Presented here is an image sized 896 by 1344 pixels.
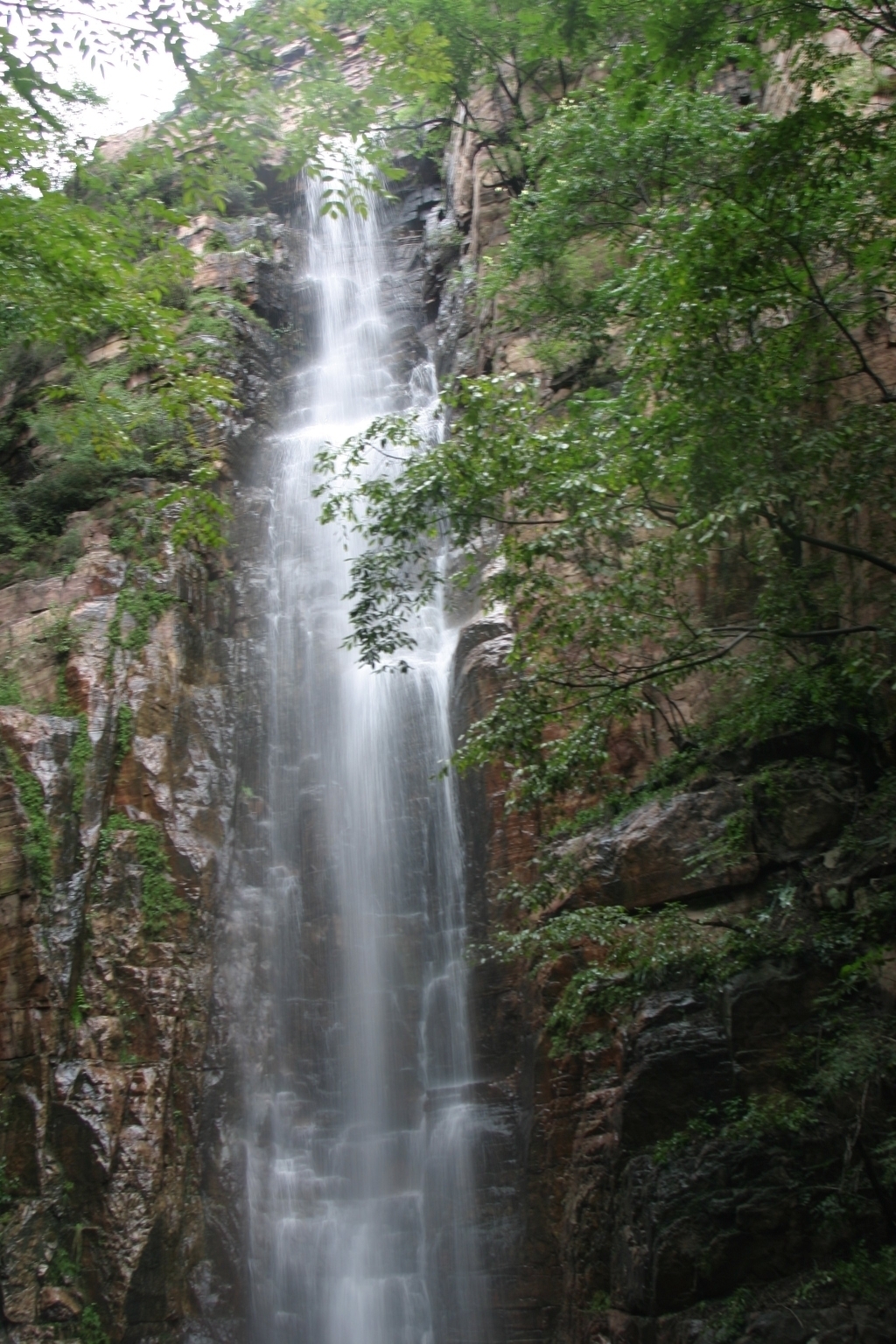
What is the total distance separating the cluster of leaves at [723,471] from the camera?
7430mm

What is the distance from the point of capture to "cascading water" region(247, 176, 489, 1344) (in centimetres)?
1119

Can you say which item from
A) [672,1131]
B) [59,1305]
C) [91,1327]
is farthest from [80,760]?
[672,1131]

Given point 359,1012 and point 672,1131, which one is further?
point 359,1012

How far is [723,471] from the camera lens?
7.81 metres

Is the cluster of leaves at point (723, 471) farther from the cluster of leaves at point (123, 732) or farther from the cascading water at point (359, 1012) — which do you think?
the cluster of leaves at point (123, 732)

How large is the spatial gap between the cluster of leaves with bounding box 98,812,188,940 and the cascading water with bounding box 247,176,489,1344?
1.72 metres

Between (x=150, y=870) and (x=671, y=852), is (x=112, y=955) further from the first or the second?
(x=671, y=852)

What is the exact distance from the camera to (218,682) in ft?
51.4

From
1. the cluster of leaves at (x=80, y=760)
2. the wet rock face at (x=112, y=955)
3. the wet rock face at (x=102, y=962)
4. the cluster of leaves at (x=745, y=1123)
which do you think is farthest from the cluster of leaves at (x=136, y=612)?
the cluster of leaves at (x=745, y=1123)

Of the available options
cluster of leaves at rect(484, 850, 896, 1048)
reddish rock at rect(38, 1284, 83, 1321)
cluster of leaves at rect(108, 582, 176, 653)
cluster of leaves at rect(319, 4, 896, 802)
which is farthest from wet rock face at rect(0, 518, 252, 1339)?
cluster of leaves at rect(319, 4, 896, 802)

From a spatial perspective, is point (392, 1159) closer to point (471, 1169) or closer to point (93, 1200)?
point (471, 1169)

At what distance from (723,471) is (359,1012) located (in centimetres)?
842

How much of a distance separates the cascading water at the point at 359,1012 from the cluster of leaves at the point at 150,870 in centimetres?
172

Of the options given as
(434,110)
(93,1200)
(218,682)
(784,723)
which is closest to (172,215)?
(784,723)
